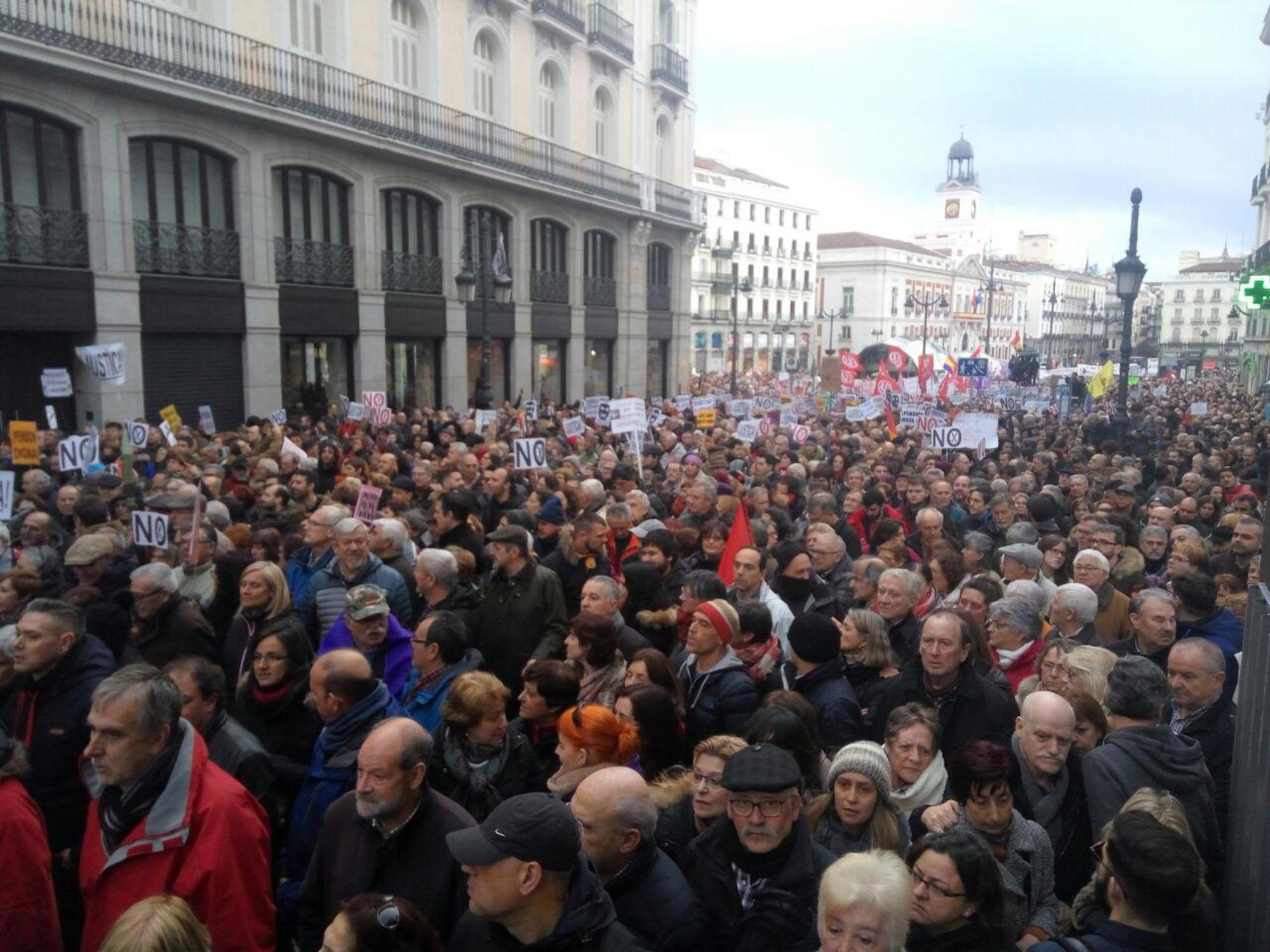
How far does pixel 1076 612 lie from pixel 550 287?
86.8 feet

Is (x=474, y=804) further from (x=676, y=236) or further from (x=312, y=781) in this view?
(x=676, y=236)

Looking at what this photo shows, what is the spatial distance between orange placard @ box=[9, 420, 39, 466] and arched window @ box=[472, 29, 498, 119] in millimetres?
18917

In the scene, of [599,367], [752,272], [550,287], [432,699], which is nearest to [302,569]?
[432,699]

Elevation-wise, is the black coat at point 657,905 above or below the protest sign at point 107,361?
below

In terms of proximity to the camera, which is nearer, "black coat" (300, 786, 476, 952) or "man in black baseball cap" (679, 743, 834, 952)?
"man in black baseball cap" (679, 743, 834, 952)

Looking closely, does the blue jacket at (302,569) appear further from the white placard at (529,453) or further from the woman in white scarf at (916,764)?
the white placard at (529,453)

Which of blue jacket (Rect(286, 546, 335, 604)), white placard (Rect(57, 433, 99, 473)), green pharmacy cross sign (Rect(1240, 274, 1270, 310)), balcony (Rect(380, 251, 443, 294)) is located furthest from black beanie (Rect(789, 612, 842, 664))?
balcony (Rect(380, 251, 443, 294))

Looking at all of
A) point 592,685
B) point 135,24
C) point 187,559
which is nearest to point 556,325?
point 135,24

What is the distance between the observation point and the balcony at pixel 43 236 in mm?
16094

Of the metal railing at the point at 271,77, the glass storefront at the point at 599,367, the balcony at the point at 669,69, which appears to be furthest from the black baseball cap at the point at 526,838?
the balcony at the point at 669,69

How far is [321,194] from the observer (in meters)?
22.5

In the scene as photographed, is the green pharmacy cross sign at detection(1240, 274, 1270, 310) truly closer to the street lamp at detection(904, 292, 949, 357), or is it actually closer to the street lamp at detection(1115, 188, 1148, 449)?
the street lamp at detection(1115, 188, 1148, 449)

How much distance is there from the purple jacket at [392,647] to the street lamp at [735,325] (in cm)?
2187

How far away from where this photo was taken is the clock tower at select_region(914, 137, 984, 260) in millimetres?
136250
